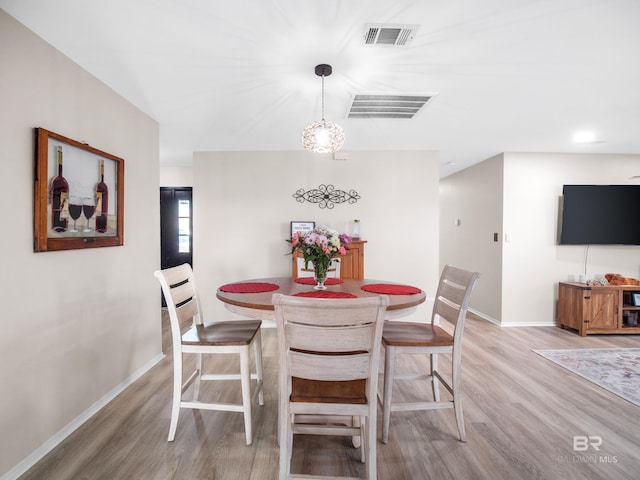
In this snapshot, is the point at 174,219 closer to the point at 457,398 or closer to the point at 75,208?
the point at 75,208

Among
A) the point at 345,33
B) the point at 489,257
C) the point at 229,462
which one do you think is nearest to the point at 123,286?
the point at 229,462

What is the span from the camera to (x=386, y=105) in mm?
2797

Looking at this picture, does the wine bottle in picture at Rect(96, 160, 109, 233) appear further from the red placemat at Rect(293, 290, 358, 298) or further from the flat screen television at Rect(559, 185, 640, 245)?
the flat screen television at Rect(559, 185, 640, 245)

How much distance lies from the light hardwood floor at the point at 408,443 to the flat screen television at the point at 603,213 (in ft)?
8.05

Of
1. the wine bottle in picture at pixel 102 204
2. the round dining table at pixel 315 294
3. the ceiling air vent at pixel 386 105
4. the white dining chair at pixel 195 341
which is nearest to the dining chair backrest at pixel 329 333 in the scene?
the round dining table at pixel 315 294

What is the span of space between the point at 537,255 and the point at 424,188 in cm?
184

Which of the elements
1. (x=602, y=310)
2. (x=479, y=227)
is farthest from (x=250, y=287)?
(x=602, y=310)

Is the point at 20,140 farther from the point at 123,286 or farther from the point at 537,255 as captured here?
the point at 537,255

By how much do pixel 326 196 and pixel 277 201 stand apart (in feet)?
2.17

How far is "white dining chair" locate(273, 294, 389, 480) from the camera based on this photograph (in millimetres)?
1250

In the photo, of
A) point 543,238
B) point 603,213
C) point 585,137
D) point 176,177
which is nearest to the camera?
point 585,137

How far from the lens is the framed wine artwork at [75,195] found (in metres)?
1.76

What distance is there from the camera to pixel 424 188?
13.8 feet

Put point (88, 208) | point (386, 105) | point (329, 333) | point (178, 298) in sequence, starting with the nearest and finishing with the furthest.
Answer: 1. point (329, 333)
2. point (178, 298)
3. point (88, 208)
4. point (386, 105)
